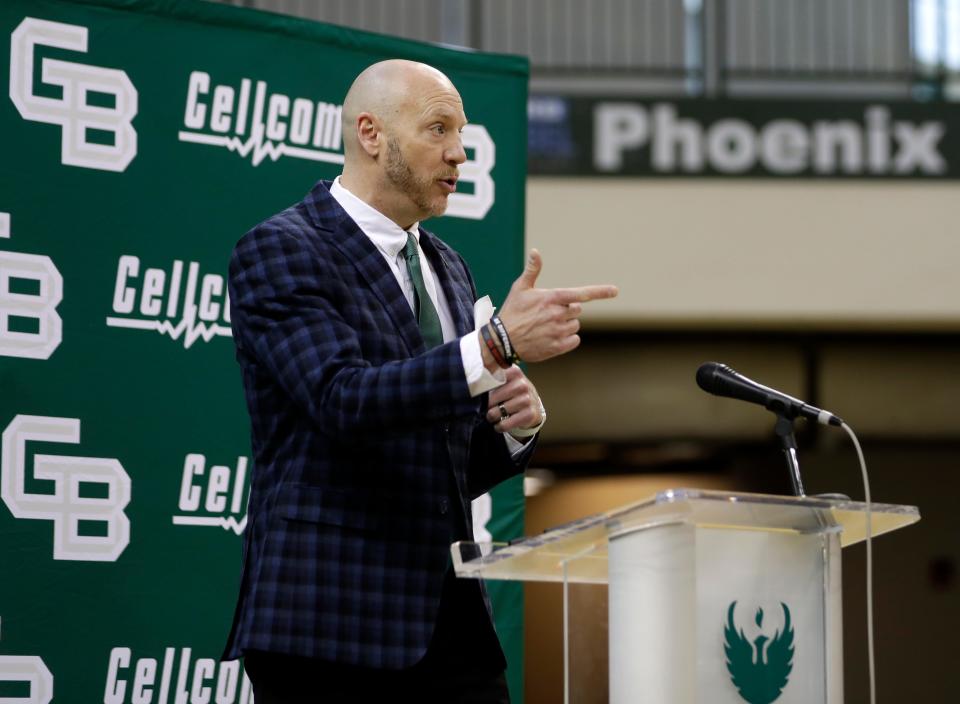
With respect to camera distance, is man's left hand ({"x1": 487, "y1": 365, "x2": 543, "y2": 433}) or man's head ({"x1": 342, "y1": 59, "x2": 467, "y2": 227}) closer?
man's left hand ({"x1": 487, "y1": 365, "x2": 543, "y2": 433})

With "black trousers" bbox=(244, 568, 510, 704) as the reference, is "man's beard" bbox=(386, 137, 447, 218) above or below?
above

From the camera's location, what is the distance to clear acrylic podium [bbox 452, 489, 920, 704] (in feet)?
7.02

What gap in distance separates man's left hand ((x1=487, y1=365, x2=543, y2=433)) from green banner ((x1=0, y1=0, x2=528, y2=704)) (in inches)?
42.5

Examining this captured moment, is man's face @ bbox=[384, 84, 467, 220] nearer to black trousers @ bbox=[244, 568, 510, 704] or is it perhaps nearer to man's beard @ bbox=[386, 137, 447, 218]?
man's beard @ bbox=[386, 137, 447, 218]

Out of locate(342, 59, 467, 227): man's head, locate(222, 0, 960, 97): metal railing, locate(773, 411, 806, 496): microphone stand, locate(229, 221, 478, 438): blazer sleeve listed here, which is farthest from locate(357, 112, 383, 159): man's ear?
locate(222, 0, 960, 97): metal railing

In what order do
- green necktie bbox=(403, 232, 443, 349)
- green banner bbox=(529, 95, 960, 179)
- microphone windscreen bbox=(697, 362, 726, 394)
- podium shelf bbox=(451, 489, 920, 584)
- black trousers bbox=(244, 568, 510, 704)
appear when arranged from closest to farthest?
podium shelf bbox=(451, 489, 920, 584) < black trousers bbox=(244, 568, 510, 704) < microphone windscreen bbox=(697, 362, 726, 394) < green necktie bbox=(403, 232, 443, 349) < green banner bbox=(529, 95, 960, 179)

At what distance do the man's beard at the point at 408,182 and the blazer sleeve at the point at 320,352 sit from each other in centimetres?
23

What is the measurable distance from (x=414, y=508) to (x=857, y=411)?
6.33 metres

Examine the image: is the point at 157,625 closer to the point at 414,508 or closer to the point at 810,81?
the point at 414,508

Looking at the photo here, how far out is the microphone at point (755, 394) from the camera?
7.72 ft

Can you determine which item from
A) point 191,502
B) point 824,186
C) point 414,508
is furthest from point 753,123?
point 414,508

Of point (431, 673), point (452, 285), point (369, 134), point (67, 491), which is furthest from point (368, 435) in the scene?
point (67, 491)

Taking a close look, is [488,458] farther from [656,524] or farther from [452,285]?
[656,524]

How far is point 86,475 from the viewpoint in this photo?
321 centimetres
